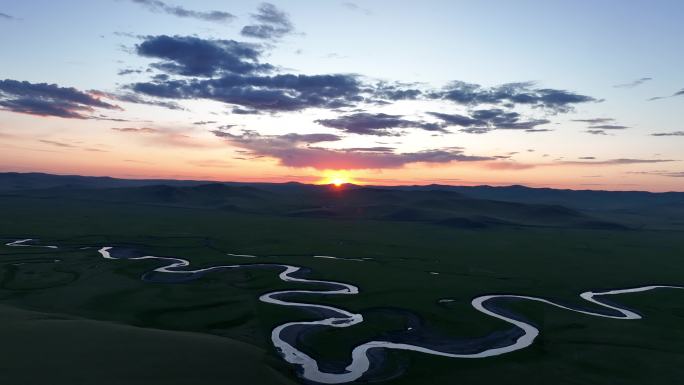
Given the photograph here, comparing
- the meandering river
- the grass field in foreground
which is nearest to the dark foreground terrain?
the grass field in foreground

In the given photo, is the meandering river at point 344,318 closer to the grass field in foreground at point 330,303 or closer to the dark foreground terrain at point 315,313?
the dark foreground terrain at point 315,313

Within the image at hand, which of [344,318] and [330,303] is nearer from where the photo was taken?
[344,318]

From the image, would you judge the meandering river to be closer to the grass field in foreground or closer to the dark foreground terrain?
the dark foreground terrain

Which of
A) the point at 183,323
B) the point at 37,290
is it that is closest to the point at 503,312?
the point at 183,323

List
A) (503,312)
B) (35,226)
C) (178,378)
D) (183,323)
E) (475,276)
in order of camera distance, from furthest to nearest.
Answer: (35,226)
(475,276)
(503,312)
(183,323)
(178,378)

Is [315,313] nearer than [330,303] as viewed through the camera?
Yes

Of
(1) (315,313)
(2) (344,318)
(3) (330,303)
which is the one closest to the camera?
(2) (344,318)

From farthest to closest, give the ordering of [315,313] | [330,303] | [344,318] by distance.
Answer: [330,303] → [315,313] → [344,318]

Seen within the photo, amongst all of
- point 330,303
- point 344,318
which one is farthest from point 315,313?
point 330,303

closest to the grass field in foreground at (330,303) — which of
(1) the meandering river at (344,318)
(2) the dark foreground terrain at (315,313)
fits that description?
(2) the dark foreground terrain at (315,313)

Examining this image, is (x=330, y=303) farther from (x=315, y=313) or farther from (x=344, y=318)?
(x=344, y=318)

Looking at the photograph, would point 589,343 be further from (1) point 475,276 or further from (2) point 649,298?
(1) point 475,276
